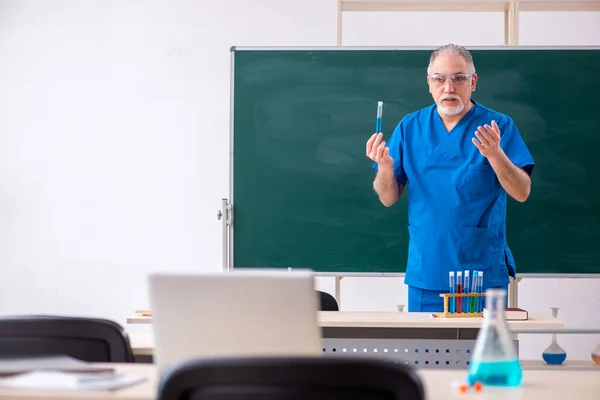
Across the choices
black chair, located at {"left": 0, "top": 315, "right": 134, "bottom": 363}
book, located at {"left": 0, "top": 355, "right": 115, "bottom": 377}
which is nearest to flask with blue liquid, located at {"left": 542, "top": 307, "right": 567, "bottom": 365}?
black chair, located at {"left": 0, "top": 315, "right": 134, "bottom": 363}

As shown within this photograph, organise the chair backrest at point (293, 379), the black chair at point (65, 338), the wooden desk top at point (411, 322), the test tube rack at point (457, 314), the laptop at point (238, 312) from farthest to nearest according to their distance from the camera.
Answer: the test tube rack at point (457, 314)
the wooden desk top at point (411, 322)
the black chair at point (65, 338)
the laptop at point (238, 312)
the chair backrest at point (293, 379)

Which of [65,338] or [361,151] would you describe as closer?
[65,338]

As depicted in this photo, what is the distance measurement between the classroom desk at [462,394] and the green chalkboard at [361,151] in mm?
2409

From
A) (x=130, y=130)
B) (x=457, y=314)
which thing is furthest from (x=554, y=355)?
(x=130, y=130)

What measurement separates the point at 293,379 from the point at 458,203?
2399mm

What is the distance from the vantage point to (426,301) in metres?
3.37

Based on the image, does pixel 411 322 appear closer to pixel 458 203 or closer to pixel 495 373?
pixel 458 203

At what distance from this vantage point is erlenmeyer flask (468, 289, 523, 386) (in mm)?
1432

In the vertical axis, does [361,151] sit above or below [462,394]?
above

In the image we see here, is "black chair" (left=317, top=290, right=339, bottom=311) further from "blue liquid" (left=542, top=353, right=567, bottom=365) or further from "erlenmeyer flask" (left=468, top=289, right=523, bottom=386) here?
"erlenmeyer flask" (left=468, top=289, right=523, bottom=386)

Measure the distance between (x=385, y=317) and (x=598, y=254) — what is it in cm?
180

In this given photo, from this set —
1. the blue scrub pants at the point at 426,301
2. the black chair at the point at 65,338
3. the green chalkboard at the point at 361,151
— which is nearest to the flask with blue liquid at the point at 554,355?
the blue scrub pants at the point at 426,301

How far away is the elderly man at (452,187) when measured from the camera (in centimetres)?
331

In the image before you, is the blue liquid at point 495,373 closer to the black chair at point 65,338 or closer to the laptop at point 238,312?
the laptop at point 238,312
